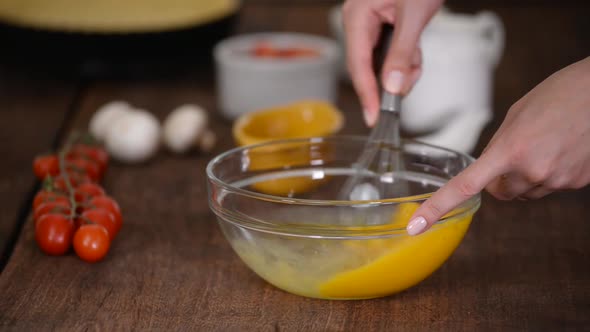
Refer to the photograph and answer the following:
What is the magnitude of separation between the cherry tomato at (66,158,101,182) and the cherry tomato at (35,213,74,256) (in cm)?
21

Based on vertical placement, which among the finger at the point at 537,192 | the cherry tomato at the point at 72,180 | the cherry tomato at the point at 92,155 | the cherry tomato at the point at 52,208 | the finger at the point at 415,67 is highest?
the finger at the point at 537,192

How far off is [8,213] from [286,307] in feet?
1.72

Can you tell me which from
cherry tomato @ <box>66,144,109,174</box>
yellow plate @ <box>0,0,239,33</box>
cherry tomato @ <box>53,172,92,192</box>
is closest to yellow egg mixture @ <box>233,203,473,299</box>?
cherry tomato @ <box>53,172,92,192</box>

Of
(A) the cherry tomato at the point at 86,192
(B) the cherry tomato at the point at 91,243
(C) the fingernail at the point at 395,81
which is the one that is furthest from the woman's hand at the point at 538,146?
(A) the cherry tomato at the point at 86,192

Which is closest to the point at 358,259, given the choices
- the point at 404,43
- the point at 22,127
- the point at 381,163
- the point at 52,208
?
the point at 381,163

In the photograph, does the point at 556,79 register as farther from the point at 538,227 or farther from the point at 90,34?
the point at 90,34

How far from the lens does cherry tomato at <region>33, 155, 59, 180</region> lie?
1344mm

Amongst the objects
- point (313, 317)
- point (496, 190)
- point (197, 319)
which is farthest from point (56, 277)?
point (496, 190)

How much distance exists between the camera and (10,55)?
2.14m

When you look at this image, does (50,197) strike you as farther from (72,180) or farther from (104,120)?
(104,120)

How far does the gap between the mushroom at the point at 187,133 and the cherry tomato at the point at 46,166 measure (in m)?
0.24

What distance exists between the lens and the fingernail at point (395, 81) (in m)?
1.14

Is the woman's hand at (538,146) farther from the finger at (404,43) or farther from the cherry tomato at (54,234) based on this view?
the cherry tomato at (54,234)

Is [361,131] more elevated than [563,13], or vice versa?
[361,131]
